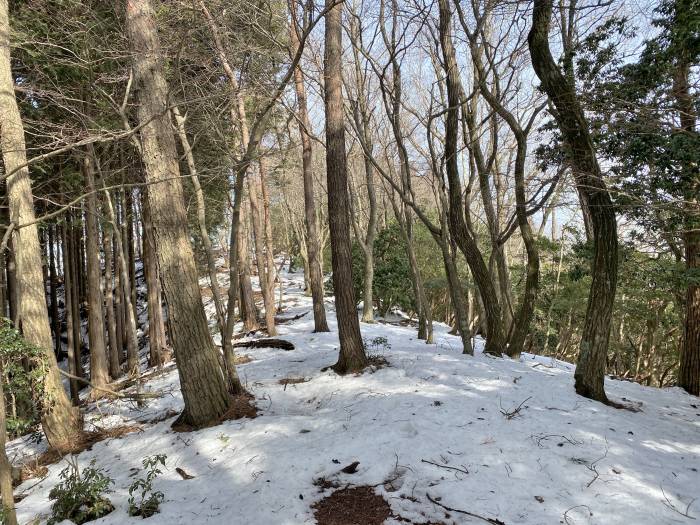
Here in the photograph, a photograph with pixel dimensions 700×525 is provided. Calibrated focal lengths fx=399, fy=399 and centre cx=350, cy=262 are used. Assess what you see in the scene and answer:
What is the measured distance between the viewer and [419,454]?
137 inches

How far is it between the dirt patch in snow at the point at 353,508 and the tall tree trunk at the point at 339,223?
2773mm

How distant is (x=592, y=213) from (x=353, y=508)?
14.3ft

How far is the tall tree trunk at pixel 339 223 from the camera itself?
589 centimetres

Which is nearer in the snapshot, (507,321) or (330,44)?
(330,44)

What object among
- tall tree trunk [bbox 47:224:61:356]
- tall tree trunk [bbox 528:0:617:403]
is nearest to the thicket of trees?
tall tree trunk [bbox 528:0:617:403]

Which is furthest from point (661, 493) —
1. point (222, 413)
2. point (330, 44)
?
point (330, 44)

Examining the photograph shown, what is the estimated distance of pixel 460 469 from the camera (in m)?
3.25

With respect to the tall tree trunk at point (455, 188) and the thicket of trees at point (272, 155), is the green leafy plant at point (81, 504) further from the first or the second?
the tall tree trunk at point (455, 188)

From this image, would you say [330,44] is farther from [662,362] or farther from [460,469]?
[662,362]

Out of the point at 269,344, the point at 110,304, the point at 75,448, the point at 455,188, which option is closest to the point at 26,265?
the point at 75,448

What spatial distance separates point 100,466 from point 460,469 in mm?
3870

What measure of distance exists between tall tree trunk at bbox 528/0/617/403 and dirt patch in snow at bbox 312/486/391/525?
330cm

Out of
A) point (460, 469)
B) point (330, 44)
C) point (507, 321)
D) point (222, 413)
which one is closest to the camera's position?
point (460, 469)

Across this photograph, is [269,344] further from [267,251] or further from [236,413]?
[236,413]
